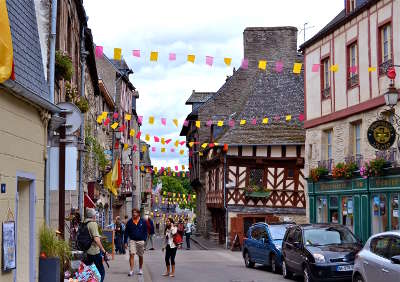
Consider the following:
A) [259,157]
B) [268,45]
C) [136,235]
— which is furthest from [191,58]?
[268,45]

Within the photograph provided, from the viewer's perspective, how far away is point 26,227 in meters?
11.3

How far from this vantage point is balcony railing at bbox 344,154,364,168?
79.1 ft

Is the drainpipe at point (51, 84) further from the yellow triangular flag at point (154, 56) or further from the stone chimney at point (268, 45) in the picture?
the stone chimney at point (268, 45)

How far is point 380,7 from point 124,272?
1146cm

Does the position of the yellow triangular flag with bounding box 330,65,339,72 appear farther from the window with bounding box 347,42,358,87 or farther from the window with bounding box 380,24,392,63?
the window with bounding box 380,24,392,63

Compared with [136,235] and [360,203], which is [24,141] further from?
[360,203]

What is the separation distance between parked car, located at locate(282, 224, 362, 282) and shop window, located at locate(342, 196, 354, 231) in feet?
22.3

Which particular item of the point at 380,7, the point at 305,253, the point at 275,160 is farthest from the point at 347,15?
the point at 275,160

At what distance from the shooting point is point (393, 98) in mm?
18734

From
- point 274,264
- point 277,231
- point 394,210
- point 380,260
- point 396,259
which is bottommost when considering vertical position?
point 274,264

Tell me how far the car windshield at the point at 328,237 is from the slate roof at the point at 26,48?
314 inches

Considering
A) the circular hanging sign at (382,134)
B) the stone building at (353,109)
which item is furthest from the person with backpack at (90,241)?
the stone building at (353,109)

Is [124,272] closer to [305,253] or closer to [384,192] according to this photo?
[305,253]

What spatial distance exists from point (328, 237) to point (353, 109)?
26.9 feet
